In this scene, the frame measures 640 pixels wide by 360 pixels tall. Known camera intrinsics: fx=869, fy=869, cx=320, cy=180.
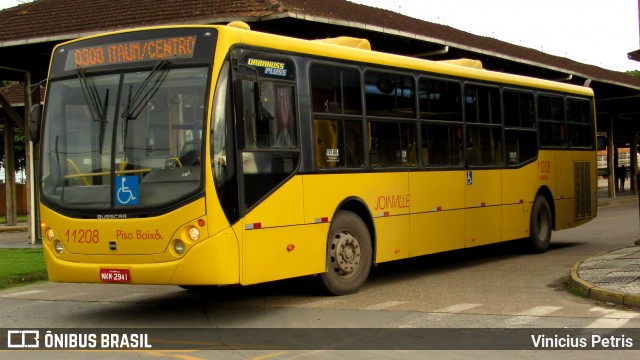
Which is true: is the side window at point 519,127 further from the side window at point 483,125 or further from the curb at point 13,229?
the curb at point 13,229

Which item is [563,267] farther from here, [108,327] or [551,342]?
[108,327]

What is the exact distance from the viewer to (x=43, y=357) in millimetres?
7789

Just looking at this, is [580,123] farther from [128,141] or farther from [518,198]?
[128,141]

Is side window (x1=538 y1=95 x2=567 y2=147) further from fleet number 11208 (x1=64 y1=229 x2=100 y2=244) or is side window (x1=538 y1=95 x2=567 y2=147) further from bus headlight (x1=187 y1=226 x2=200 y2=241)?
fleet number 11208 (x1=64 y1=229 x2=100 y2=244)

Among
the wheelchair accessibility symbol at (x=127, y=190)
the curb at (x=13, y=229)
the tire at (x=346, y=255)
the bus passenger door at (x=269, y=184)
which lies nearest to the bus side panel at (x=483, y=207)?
the tire at (x=346, y=255)

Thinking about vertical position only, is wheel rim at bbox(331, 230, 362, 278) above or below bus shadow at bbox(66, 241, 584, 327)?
above

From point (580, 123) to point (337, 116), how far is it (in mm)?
8706

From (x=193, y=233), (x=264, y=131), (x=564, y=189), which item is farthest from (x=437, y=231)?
(x=564, y=189)

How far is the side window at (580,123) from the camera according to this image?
17766mm

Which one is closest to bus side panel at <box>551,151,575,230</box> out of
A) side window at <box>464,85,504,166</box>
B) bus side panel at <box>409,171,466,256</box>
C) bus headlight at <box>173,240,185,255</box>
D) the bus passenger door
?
side window at <box>464,85,504,166</box>

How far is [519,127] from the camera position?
51.8 ft

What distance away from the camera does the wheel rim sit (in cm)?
1107

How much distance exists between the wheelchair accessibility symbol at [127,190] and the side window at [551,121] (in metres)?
9.57

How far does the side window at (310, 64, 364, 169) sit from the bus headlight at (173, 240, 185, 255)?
7.59 feet
